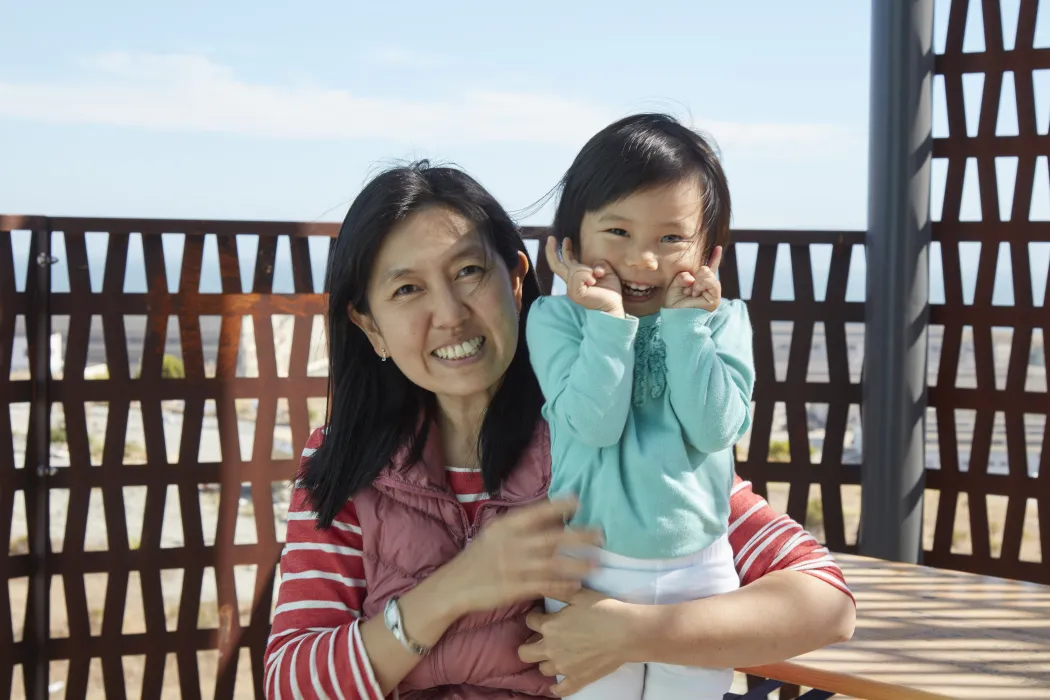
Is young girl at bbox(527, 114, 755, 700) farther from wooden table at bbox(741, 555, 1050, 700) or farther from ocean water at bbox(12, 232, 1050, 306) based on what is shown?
ocean water at bbox(12, 232, 1050, 306)

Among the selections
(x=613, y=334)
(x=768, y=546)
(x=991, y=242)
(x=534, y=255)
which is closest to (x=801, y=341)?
(x=991, y=242)

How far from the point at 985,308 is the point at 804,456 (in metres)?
0.71

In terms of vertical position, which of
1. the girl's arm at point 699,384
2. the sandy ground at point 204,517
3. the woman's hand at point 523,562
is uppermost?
the girl's arm at point 699,384

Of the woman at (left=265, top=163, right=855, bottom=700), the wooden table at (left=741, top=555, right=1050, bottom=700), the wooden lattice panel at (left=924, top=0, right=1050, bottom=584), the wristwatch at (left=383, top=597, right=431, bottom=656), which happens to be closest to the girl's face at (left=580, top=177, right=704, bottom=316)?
the woman at (left=265, top=163, right=855, bottom=700)

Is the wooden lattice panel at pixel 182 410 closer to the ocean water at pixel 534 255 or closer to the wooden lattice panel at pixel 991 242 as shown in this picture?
the ocean water at pixel 534 255

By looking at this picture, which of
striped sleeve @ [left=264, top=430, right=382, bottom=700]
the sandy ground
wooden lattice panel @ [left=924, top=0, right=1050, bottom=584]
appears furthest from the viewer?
the sandy ground

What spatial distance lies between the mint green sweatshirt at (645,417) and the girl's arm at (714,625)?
10cm

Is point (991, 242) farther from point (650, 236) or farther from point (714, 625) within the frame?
point (714, 625)

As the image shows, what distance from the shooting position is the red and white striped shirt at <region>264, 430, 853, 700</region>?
1.72 meters

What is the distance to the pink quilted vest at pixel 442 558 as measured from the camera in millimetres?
1788

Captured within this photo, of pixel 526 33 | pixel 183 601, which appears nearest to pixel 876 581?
pixel 183 601

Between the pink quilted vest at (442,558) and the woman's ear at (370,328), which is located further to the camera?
the woman's ear at (370,328)

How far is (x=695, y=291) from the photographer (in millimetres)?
1661

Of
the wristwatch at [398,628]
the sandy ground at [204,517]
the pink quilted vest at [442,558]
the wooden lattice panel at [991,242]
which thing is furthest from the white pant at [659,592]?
the wooden lattice panel at [991,242]
